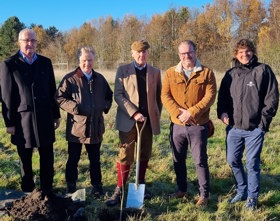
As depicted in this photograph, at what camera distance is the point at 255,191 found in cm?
479

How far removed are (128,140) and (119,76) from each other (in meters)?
0.90

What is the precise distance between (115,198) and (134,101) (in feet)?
4.45

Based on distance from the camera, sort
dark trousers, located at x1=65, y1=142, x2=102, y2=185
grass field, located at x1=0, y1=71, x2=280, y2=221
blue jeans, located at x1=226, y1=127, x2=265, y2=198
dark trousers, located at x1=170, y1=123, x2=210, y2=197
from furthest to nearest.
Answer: dark trousers, located at x1=65, y1=142, x2=102, y2=185, dark trousers, located at x1=170, y1=123, x2=210, y2=197, blue jeans, located at x1=226, y1=127, x2=265, y2=198, grass field, located at x1=0, y1=71, x2=280, y2=221

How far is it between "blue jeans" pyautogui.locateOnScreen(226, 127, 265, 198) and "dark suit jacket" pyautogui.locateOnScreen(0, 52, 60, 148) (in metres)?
2.49

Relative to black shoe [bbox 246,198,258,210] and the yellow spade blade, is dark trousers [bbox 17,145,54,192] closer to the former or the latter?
the yellow spade blade

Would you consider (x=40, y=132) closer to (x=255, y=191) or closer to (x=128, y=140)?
(x=128, y=140)

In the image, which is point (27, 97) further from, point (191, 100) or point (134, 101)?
point (191, 100)

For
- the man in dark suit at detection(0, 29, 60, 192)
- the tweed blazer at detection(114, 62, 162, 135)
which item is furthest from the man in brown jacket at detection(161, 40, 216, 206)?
the man in dark suit at detection(0, 29, 60, 192)

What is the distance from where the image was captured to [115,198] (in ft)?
16.2

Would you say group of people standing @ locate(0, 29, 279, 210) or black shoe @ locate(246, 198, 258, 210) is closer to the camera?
group of people standing @ locate(0, 29, 279, 210)

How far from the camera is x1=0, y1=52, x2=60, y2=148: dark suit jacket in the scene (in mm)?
4577

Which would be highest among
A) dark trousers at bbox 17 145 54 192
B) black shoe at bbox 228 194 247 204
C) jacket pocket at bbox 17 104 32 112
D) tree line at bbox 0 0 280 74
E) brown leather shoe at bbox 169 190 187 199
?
tree line at bbox 0 0 280 74

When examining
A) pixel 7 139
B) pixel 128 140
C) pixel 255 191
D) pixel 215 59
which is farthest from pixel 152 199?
pixel 215 59

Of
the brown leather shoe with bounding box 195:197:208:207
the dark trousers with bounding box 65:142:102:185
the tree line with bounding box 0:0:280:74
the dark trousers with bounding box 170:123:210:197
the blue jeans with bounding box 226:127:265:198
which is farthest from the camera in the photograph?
the tree line with bounding box 0:0:280:74
